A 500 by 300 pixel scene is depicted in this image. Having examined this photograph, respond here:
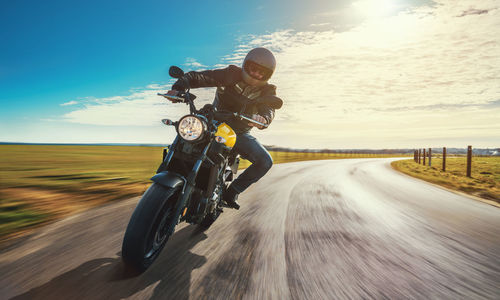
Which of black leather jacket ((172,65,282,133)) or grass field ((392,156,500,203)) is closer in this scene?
black leather jacket ((172,65,282,133))

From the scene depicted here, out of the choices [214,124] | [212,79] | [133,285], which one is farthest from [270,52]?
[133,285]

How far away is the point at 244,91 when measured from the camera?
11.3 ft

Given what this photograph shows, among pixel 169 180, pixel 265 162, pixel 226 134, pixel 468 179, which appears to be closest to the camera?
pixel 169 180

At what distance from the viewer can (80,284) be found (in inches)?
73.6

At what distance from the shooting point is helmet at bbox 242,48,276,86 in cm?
326

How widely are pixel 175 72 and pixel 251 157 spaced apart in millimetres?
1408

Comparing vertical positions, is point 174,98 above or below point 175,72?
below

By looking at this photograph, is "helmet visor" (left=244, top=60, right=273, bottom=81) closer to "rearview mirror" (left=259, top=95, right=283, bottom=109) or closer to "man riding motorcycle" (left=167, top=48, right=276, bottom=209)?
"man riding motorcycle" (left=167, top=48, right=276, bottom=209)

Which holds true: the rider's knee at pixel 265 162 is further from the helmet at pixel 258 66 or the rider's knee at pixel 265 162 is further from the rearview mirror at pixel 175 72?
the rearview mirror at pixel 175 72

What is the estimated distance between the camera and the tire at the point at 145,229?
1.93 m

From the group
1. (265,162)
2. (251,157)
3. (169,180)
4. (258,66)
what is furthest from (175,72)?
(265,162)

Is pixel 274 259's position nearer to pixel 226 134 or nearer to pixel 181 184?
pixel 181 184

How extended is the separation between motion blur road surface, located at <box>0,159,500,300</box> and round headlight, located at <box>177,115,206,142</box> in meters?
1.08

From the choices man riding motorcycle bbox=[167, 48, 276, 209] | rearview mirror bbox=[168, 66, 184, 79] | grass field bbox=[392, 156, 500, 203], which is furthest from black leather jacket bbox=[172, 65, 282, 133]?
grass field bbox=[392, 156, 500, 203]
